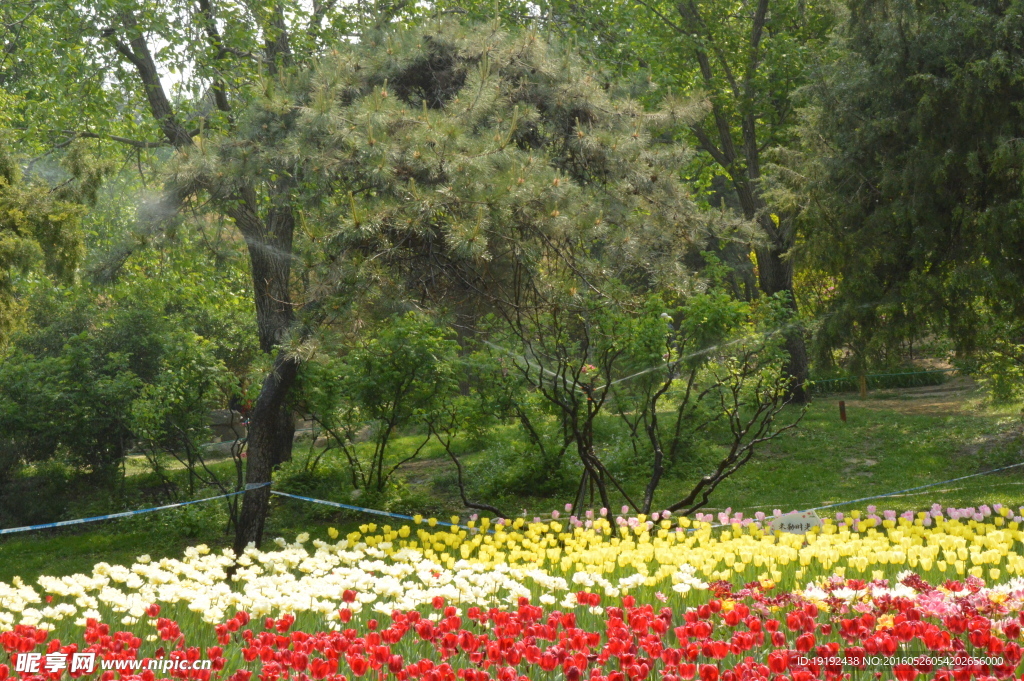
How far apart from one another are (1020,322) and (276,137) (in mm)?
7702

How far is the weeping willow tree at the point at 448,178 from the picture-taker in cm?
669

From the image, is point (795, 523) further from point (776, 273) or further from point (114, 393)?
point (776, 273)

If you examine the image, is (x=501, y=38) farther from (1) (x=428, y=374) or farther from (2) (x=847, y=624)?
(2) (x=847, y=624)

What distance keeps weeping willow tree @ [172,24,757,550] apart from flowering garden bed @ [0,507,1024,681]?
2.43m

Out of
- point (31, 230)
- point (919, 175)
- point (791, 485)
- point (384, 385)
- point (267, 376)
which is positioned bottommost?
point (791, 485)

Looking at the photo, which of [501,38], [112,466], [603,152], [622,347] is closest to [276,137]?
[501,38]

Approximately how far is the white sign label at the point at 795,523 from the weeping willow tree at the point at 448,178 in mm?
2071

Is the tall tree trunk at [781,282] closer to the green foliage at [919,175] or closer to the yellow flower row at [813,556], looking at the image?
the green foliage at [919,175]

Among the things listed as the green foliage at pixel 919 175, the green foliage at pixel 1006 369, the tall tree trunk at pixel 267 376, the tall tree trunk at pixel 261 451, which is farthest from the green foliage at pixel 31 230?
the green foliage at pixel 1006 369

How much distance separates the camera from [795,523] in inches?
239

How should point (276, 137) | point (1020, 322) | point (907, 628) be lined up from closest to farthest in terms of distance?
point (907, 628)
point (276, 137)
point (1020, 322)

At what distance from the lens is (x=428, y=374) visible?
10523 mm

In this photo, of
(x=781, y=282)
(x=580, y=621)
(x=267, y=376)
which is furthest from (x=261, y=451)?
(x=781, y=282)

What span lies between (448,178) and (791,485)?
7.08 meters
